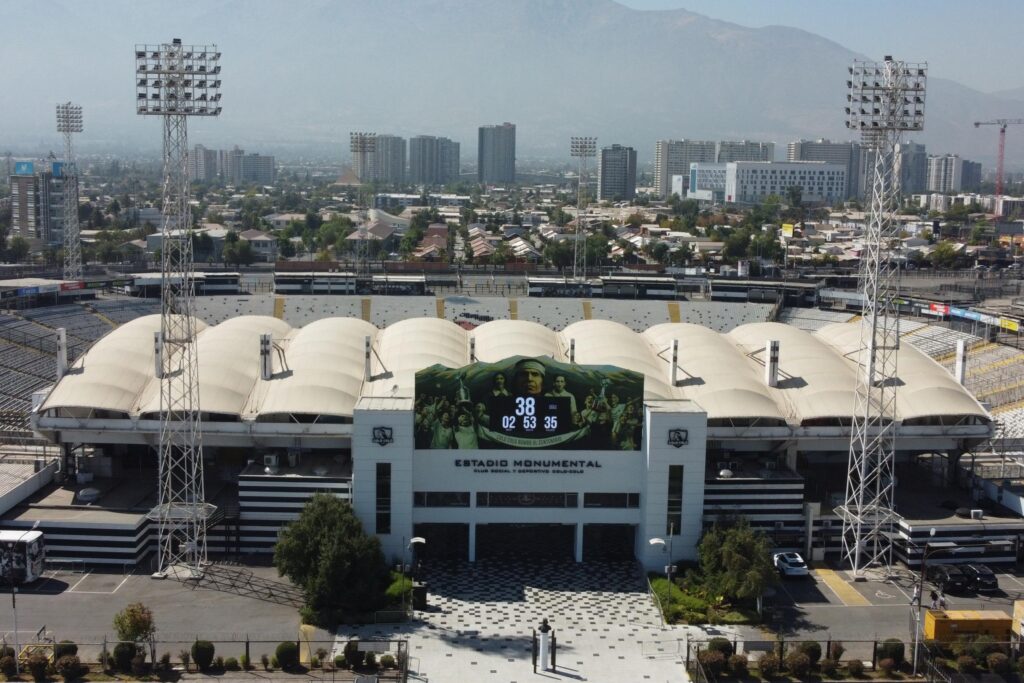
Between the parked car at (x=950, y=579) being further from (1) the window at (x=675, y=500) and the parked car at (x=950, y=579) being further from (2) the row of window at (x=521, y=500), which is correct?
(2) the row of window at (x=521, y=500)

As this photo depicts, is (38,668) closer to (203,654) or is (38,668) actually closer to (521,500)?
(203,654)

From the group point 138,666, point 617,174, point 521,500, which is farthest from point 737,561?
point 617,174

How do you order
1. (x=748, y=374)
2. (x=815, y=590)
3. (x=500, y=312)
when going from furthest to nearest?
1. (x=500, y=312)
2. (x=748, y=374)
3. (x=815, y=590)

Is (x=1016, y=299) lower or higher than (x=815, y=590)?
higher

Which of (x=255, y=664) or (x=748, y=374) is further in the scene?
(x=748, y=374)

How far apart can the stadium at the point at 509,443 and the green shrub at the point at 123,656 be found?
628 cm

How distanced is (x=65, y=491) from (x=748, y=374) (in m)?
20.4

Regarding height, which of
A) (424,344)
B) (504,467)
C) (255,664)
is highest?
(424,344)

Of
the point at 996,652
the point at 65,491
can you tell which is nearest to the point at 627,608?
the point at 996,652

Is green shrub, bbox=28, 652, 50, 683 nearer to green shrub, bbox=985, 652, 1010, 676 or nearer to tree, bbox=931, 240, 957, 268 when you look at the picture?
green shrub, bbox=985, 652, 1010, 676

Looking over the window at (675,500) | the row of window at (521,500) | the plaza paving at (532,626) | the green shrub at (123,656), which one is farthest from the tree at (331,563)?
the window at (675,500)

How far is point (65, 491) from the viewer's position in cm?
3141

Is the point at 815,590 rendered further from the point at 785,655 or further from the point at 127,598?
the point at 127,598

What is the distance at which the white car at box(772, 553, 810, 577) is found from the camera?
28.8 meters
